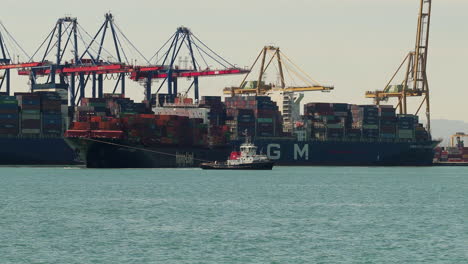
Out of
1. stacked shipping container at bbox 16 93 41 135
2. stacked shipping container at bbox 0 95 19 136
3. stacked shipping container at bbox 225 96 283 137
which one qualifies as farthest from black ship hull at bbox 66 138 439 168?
stacked shipping container at bbox 0 95 19 136

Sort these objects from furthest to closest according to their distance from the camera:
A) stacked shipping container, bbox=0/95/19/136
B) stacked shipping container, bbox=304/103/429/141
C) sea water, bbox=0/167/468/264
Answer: stacked shipping container, bbox=304/103/429/141, stacked shipping container, bbox=0/95/19/136, sea water, bbox=0/167/468/264

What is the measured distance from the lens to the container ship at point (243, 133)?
121 metres

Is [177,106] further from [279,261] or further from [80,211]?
[279,261]

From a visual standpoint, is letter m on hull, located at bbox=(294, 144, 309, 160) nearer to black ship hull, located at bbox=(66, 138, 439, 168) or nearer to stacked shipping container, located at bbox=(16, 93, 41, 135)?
black ship hull, located at bbox=(66, 138, 439, 168)

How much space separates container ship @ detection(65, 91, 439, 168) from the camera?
12119cm

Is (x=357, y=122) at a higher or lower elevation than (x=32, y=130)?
higher

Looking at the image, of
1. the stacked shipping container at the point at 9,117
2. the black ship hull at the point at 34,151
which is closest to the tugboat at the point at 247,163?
the black ship hull at the point at 34,151

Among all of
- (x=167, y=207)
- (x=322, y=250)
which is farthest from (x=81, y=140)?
(x=322, y=250)

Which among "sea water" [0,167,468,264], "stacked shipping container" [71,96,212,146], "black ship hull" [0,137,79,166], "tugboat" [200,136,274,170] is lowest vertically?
"sea water" [0,167,468,264]

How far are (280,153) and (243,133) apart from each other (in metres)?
14.0

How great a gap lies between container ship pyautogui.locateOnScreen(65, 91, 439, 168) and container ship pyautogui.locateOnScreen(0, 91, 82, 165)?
5259 mm

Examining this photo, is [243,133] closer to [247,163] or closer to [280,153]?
[280,153]

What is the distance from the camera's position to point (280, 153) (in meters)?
153

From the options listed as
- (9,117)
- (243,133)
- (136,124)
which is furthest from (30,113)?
(243,133)
